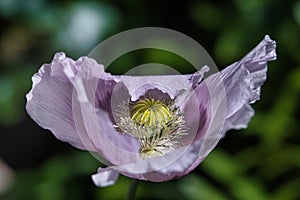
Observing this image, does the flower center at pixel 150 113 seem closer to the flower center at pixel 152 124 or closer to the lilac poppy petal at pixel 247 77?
the flower center at pixel 152 124

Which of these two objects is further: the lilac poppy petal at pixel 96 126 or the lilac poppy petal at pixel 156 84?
the lilac poppy petal at pixel 156 84

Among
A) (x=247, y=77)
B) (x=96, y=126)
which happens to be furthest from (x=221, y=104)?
(x=96, y=126)

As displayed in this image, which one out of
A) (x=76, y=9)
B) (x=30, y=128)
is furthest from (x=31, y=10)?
(x=30, y=128)

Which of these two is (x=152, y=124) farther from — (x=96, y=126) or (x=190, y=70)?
(x=190, y=70)

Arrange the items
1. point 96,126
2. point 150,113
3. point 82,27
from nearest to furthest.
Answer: point 96,126 < point 150,113 < point 82,27

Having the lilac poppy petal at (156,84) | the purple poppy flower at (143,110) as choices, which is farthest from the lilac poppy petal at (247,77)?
the lilac poppy petal at (156,84)

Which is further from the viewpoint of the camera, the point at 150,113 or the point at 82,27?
the point at 82,27
